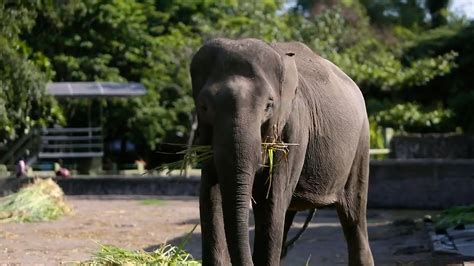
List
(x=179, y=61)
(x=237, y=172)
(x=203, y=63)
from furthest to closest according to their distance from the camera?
(x=179, y=61) → (x=203, y=63) → (x=237, y=172)

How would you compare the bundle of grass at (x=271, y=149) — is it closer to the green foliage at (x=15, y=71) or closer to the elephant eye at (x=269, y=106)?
the elephant eye at (x=269, y=106)

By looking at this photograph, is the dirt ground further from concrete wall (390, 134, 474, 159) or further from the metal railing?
the metal railing

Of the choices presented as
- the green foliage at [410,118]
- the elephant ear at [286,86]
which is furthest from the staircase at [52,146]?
the elephant ear at [286,86]

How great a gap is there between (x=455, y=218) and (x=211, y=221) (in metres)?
8.51

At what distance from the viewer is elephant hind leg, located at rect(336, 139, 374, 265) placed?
1000 cm

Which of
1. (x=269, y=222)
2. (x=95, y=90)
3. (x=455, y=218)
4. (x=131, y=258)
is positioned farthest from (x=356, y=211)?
(x=95, y=90)

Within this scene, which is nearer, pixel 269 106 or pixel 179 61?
pixel 269 106

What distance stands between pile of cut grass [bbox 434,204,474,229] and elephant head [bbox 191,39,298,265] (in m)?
7.99

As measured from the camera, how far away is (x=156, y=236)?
1633 cm

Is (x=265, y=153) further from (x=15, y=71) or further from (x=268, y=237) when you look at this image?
(x=15, y=71)

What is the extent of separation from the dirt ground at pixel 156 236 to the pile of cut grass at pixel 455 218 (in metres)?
0.32

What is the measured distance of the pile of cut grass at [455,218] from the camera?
1520cm

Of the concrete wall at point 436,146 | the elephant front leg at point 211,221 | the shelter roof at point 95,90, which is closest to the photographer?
the elephant front leg at point 211,221

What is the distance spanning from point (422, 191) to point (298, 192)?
12583mm
